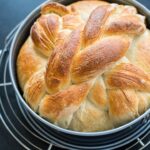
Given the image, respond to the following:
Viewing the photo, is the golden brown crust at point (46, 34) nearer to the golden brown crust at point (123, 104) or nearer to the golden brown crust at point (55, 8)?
the golden brown crust at point (55, 8)

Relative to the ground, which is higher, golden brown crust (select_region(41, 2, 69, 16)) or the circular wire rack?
golden brown crust (select_region(41, 2, 69, 16))

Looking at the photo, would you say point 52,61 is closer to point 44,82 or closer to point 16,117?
point 44,82

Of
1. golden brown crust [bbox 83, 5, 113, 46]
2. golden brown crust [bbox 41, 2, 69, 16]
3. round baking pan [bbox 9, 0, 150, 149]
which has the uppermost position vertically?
golden brown crust [bbox 41, 2, 69, 16]

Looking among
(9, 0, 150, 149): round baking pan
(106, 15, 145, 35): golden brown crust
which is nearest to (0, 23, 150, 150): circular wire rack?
(9, 0, 150, 149): round baking pan

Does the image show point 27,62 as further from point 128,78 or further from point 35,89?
point 128,78

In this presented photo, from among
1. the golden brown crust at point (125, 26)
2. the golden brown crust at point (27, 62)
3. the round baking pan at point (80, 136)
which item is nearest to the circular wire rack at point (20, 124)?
the round baking pan at point (80, 136)

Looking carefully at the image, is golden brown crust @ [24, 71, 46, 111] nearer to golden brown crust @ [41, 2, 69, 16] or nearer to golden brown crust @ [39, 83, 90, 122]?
golden brown crust @ [39, 83, 90, 122]

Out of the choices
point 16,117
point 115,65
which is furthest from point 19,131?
point 115,65
